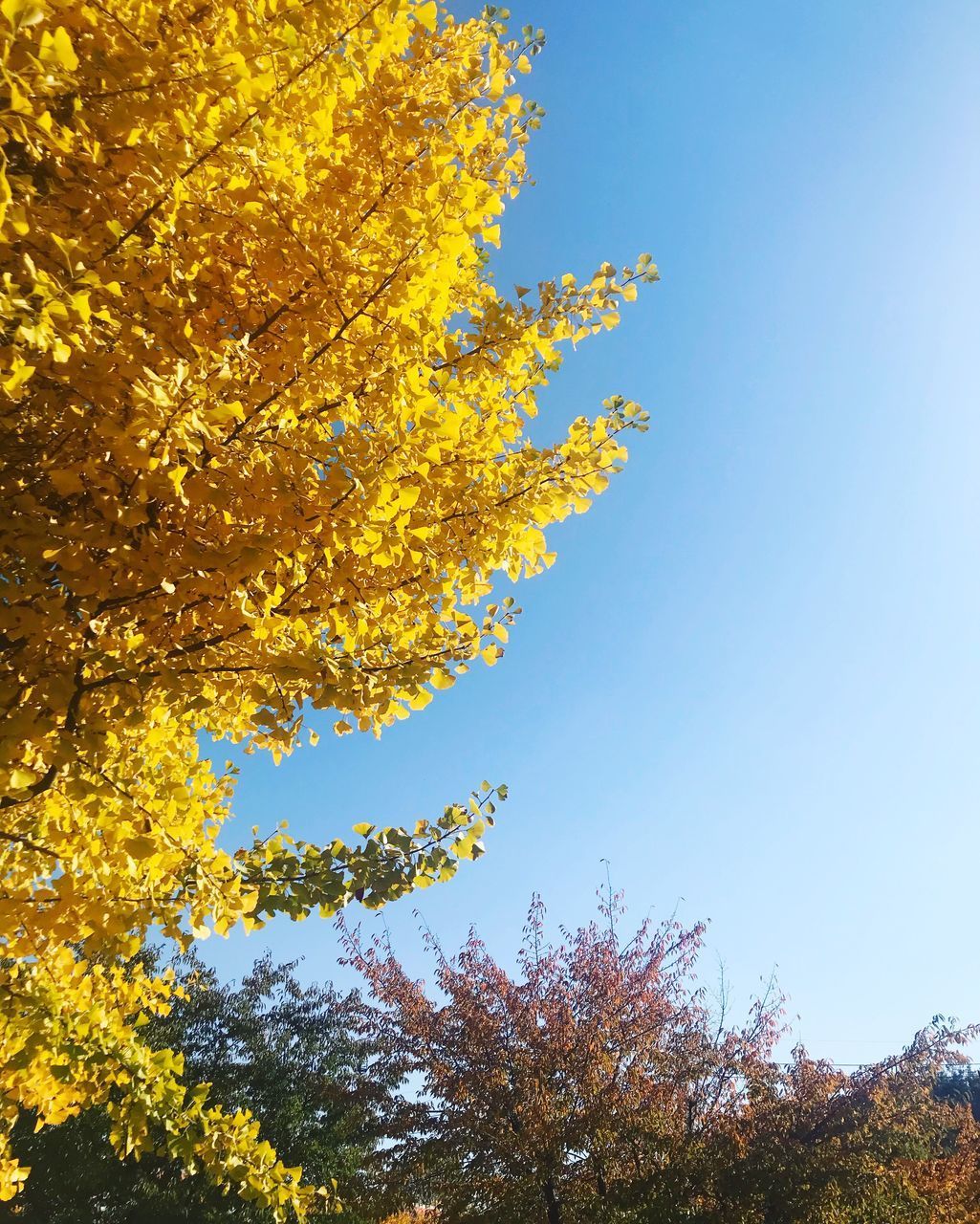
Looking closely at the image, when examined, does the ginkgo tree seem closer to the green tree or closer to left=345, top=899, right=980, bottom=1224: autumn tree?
left=345, top=899, right=980, bottom=1224: autumn tree

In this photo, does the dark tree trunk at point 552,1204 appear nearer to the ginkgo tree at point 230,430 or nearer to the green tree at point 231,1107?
the green tree at point 231,1107

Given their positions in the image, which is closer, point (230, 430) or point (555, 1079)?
point (230, 430)

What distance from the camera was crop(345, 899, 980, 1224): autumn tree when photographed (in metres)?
7.47

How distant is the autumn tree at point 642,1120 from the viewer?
747 centimetres

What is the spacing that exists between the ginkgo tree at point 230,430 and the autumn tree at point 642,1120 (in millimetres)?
7046

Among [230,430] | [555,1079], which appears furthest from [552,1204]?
[230,430]

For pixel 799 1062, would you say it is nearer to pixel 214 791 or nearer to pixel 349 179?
pixel 214 791

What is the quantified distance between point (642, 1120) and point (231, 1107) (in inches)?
458

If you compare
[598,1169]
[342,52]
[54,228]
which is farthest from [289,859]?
[598,1169]

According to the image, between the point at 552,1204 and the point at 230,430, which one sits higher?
the point at 230,430

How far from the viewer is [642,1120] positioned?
8211 millimetres

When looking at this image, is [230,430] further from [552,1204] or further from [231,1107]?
[231,1107]

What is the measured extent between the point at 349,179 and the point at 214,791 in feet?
8.88

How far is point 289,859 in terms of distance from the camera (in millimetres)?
2418
